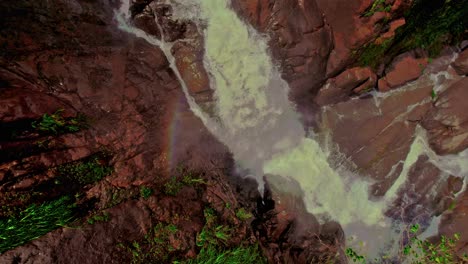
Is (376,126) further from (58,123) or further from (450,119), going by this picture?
(58,123)

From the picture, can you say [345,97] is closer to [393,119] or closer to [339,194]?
[393,119]

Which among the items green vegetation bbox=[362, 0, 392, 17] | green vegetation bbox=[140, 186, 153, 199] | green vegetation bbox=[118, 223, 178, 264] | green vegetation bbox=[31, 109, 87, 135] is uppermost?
green vegetation bbox=[362, 0, 392, 17]

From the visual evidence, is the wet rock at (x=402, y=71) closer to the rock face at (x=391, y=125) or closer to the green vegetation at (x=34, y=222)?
the rock face at (x=391, y=125)

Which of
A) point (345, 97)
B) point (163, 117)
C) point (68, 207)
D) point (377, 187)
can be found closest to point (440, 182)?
point (377, 187)

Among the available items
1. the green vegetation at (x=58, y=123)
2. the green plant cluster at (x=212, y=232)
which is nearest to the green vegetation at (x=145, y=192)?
the green plant cluster at (x=212, y=232)

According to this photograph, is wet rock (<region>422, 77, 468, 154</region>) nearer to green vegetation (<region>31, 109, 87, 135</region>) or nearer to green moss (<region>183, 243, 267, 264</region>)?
green moss (<region>183, 243, 267, 264</region>)

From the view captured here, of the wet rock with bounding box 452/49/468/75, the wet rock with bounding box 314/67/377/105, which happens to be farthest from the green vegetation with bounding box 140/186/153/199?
the wet rock with bounding box 452/49/468/75

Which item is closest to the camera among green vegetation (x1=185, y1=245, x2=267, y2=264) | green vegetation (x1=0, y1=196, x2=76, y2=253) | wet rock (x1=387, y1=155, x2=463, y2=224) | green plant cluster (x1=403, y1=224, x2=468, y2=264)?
green vegetation (x1=0, y1=196, x2=76, y2=253)
